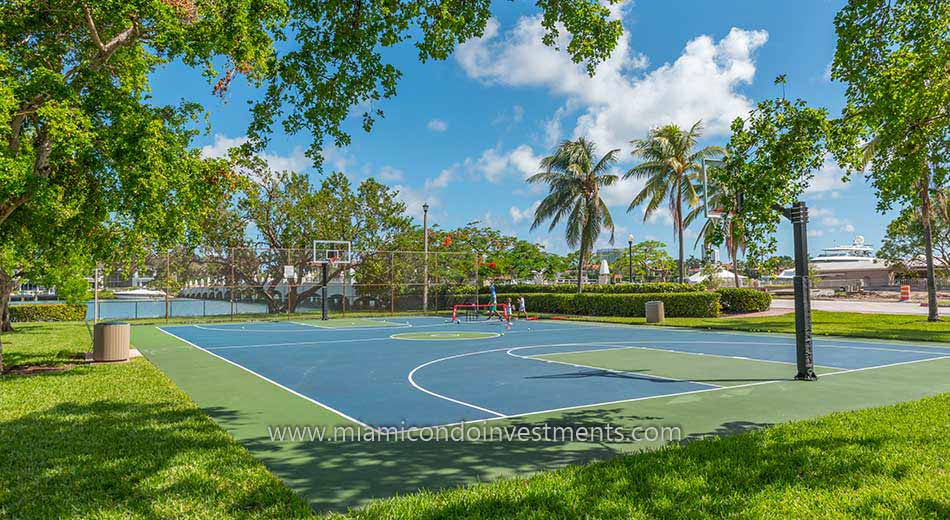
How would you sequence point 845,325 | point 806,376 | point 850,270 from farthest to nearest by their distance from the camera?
point 850,270 → point 845,325 → point 806,376

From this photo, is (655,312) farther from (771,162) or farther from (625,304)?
(771,162)

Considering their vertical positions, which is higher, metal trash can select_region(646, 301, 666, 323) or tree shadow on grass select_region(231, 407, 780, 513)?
metal trash can select_region(646, 301, 666, 323)

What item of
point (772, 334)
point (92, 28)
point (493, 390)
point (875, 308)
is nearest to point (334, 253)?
point (772, 334)

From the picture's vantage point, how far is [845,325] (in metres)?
22.6

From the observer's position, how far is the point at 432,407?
8570 millimetres

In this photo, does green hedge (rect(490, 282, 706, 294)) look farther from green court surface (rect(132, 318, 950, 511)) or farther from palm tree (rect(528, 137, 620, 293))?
green court surface (rect(132, 318, 950, 511))

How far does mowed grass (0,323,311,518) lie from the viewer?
185 inches

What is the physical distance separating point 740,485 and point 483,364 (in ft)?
27.0

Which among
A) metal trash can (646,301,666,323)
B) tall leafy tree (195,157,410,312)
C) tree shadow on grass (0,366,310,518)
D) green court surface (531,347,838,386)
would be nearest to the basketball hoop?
tall leafy tree (195,157,410,312)

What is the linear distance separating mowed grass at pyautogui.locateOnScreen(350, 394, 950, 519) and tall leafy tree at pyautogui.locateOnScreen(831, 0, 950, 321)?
3.80 meters

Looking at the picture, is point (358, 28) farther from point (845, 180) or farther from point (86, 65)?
point (845, 180)

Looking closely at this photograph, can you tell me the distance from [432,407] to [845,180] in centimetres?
764

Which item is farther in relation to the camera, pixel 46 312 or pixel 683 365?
pixel 46 312

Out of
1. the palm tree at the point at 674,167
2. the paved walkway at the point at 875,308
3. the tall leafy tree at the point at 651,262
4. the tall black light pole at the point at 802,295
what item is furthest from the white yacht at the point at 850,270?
the tall black light pole at the point at 802,295
